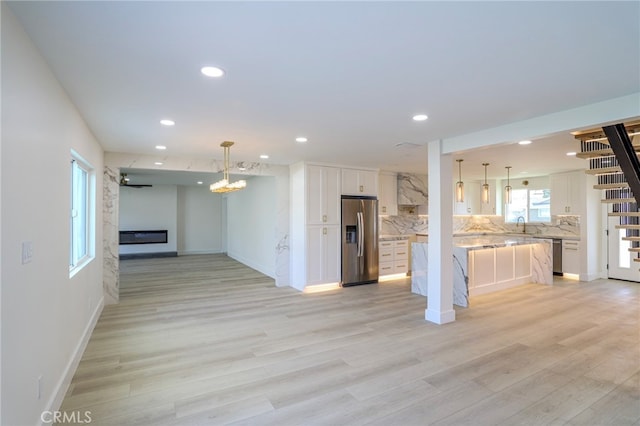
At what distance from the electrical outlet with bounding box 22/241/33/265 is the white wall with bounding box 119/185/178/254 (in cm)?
961

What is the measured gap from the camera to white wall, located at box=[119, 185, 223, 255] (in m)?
10.5

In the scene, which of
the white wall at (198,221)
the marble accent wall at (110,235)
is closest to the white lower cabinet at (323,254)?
the marble accent wall at (110,235)

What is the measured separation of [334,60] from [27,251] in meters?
2.14

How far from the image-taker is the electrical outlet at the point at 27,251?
69.7 inches

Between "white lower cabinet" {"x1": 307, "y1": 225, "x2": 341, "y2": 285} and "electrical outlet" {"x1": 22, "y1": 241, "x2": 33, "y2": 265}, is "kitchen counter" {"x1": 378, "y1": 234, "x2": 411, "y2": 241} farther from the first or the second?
"electrical outlet" {"x1": 22, "y1": 241, "x2": 33, "y2": 265}

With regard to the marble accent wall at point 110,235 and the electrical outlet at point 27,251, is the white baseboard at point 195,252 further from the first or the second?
the electrical outlet at point 27,251

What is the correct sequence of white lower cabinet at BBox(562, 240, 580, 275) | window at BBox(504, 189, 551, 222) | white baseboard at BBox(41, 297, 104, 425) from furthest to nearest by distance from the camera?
window at BBox(504, 189, 551, 222) → white lower cabinet at BBox(562, 240, 580, 275) → white baseboard at BBox(41, 297, 104, 425)

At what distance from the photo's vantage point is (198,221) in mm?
11508

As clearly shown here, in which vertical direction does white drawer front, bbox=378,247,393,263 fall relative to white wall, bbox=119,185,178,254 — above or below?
below

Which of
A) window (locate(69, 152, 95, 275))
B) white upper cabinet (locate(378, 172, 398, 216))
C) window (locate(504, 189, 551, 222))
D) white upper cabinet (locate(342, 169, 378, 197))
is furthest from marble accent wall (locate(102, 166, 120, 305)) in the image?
window (locate(504, 189, 551, 222))

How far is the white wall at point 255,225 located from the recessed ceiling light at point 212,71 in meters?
4.47

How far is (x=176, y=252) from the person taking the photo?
35.9 ft

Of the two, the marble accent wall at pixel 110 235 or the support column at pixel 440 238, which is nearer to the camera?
the support column at pixel 440 238

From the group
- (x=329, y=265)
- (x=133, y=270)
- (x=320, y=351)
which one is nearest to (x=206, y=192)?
(x=133, y=270)
